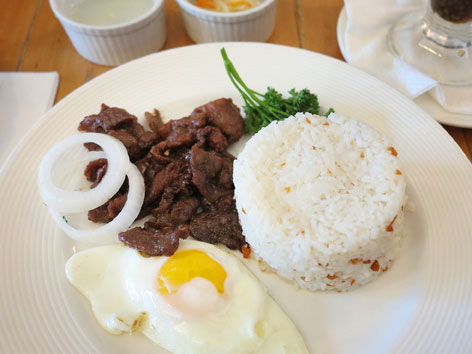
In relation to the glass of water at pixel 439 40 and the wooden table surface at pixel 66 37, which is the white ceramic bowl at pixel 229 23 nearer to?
the wooden table surface at pixel 66 37

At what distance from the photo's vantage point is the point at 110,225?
257 centimetres

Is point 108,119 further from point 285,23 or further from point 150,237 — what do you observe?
point 285,23

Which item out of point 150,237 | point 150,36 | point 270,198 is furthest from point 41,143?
point 270,198

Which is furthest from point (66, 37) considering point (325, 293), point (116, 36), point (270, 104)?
point (325, 293)

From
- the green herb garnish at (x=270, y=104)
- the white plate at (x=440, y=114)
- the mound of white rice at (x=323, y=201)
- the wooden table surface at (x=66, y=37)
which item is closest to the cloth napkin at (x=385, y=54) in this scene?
the white plate at (x=440, y=114)

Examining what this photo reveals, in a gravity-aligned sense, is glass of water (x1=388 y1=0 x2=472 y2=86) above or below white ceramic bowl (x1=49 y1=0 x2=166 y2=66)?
below

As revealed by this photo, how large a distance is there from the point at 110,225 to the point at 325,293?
1455mm

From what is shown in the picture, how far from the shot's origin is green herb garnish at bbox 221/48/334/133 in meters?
2.98

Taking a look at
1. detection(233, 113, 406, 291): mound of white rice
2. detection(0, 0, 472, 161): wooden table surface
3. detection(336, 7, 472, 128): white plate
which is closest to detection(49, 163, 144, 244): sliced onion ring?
detection(233, 113, 406, 291): mound of white rice

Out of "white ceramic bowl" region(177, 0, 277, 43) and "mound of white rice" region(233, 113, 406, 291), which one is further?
"white ceramic bowl" region(177, 0, 277, 43)

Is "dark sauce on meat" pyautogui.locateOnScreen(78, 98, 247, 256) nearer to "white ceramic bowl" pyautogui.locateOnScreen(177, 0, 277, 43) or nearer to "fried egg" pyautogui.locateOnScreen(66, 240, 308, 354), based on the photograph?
"fried egg" pyautogui.locateOnScreen(66, 240, 308, 354)

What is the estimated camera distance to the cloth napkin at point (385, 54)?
3.09 meters

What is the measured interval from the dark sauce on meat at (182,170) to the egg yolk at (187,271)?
18 centimetres

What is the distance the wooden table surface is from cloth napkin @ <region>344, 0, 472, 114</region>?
1.18 feet
